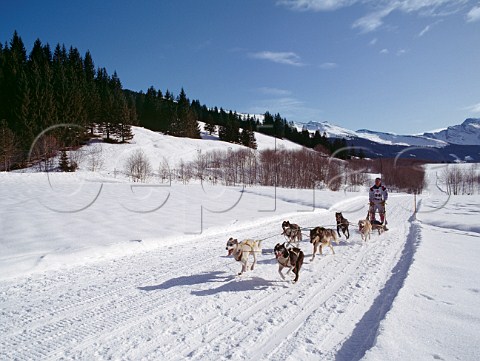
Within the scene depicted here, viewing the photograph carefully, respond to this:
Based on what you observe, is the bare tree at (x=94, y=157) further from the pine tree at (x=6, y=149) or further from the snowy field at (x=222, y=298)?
the snowy field at (x=222, y=298)

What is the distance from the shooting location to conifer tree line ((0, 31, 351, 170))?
1688 inches

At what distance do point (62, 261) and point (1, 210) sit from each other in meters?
10.4

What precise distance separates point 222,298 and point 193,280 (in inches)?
47.8

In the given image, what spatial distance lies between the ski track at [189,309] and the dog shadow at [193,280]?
24 mm

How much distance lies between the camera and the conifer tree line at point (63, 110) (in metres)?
42.9

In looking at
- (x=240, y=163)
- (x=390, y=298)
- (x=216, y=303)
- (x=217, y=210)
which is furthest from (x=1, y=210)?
(x=240, y=163)

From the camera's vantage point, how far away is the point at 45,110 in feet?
160

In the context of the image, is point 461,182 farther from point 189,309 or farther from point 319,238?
point 189,309

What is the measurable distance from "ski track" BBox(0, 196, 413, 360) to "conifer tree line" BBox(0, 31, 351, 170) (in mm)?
30573

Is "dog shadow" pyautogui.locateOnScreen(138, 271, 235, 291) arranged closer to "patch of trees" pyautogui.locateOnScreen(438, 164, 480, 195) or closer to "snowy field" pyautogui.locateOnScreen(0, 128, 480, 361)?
"snowy field" pyautogui.locateOnScreen(0, 128, 480, 361)

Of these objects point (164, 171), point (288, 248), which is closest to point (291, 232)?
point (288, 248)

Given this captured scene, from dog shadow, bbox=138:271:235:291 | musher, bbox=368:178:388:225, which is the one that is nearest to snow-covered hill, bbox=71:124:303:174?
musher, bbox=368:178:388:225

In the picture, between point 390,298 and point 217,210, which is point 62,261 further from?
point 217,210

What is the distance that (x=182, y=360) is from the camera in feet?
12.3
